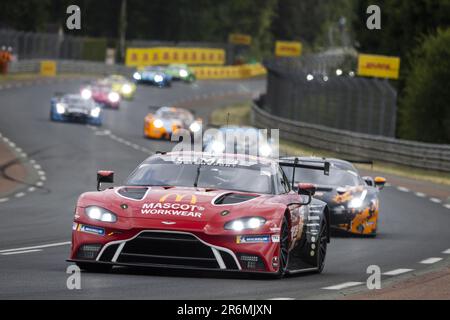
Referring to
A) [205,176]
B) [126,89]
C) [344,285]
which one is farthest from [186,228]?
[126,89]

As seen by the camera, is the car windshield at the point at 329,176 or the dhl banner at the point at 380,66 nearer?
the car windshield at the point at 329,176

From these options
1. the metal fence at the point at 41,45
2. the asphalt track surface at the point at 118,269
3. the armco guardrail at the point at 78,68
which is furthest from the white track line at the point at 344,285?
the metal fence at the point at 41,45

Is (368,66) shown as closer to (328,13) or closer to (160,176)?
(160,176)

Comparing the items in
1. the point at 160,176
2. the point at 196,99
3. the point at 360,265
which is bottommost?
the point at 196,99

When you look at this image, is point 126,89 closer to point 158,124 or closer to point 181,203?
point 158,124

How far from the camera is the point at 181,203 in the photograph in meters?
13.0

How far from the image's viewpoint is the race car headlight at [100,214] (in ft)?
42.5

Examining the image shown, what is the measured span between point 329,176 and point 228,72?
9700cm

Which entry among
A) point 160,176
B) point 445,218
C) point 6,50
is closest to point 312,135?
point 445,218

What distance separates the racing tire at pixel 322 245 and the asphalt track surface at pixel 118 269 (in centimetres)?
17

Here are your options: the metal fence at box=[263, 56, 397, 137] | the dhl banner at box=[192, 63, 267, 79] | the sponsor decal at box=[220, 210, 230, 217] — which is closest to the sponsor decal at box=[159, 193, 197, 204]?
the sponsor decal at box=[220, 210, 230, 217]

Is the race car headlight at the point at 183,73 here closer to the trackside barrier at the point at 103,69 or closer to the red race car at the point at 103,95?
the trackside barrier at the point at 103,69
